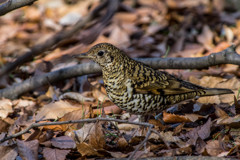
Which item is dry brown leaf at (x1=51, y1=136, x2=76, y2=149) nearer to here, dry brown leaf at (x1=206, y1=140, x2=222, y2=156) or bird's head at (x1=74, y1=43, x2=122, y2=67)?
bird's head at (x1=74, y1=43, x2=122, y2=67)

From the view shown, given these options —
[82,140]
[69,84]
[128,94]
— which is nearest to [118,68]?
[128,94]

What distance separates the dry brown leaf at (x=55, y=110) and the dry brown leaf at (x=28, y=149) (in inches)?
36.6

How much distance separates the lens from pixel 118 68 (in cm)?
400

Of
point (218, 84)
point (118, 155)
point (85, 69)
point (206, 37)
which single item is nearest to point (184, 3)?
point (206, 37)

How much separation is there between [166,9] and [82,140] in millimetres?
5692

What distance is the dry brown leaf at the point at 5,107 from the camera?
4.65 meters

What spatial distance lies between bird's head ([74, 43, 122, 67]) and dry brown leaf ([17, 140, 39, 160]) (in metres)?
1.17

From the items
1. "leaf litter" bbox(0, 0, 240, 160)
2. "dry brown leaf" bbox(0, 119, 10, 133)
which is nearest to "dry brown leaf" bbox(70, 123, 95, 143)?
"leaf litter" bbox(0, 0, 240, 160)

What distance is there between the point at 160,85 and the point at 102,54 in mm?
838

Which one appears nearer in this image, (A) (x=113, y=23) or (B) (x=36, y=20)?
(A) (x=113, y=23)

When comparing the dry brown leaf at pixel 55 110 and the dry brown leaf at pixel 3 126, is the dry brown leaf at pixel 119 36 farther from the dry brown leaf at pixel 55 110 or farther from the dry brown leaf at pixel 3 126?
the dry brown leaf at pixel 3 126

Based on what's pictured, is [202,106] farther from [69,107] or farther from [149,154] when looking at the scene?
[69,107]

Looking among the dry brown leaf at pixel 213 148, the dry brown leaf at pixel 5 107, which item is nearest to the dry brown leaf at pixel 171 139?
the dry brown leaf at pixel 213 148

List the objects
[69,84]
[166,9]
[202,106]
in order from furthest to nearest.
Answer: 1. [166,9]
2. [69,84]
3. [202,106]
